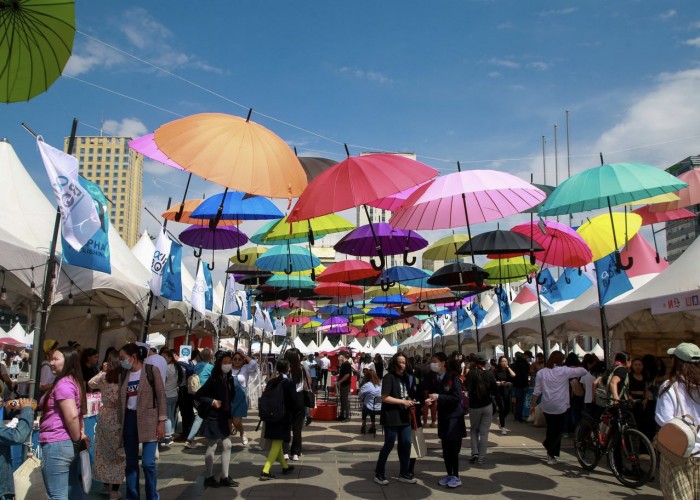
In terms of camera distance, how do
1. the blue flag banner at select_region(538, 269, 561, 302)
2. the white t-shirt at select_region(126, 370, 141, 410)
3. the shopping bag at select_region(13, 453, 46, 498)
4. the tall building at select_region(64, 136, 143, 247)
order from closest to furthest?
the shopping bag at select_region(13, 453, 46, 498), the white t-shirt at select_region(126, 370, 141, 410), the blue flag banner at select_region(538, 269, 561, 302), the tall building at select_region(64, 136, 143, 247)

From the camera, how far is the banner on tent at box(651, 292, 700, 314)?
922 cm

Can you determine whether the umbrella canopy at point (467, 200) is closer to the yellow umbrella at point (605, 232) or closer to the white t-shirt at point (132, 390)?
the white t-shirt at point (132, 390)

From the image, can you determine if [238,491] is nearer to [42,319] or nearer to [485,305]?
[42,319]

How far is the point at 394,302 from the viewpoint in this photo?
22125 millimetres

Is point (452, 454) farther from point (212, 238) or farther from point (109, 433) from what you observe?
point (212, 238)

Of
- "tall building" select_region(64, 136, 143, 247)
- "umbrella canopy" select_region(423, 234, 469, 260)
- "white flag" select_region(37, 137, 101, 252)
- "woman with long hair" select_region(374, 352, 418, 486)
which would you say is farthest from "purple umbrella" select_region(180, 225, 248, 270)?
"tall building" select_region(64, 136, 143, 247)

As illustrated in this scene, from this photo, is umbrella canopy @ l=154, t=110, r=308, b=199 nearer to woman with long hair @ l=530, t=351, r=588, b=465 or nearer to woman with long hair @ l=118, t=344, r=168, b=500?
woman with long hair @ l=118, t=344, r=168, b=500

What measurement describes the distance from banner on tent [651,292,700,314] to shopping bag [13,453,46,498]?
29.3 ft

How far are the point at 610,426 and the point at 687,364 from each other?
3840 mm

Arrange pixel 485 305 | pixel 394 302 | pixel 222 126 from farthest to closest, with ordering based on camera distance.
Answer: pixel 485 305 → pixel 394 302 → pixel 222 126

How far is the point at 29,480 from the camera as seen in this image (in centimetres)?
537

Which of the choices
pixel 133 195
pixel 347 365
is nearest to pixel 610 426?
pixel 347 365

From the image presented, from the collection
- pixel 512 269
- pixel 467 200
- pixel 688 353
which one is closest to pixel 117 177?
pixel 512 269

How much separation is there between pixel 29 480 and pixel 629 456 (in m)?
7.11
